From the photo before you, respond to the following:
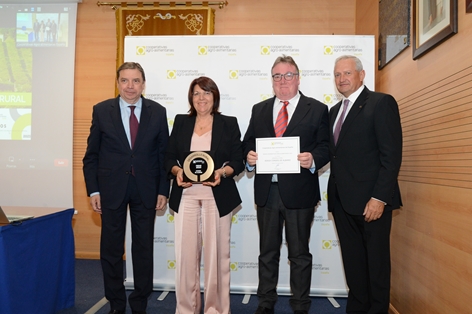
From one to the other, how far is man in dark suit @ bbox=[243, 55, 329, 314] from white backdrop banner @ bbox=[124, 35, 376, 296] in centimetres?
76

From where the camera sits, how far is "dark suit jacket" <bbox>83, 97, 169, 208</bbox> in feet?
9.50

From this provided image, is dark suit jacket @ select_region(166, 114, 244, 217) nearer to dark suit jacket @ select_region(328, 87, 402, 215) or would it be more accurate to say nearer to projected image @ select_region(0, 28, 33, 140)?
dark suit jacket @ select_region(328, 87, 402, 215)

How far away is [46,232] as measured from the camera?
2.87 m

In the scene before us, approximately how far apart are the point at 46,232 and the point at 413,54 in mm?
2751

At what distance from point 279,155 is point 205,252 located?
807 mm

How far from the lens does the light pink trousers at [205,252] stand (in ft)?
9.16

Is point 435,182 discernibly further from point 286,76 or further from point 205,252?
point 205,252

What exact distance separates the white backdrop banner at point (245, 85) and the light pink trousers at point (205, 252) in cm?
86

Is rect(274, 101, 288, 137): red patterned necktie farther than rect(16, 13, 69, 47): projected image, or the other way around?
rect(16, 13, 69, 47): projected image

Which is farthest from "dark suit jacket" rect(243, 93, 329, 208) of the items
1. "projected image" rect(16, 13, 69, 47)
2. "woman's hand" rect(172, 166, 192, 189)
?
"projected image" rect(16, 13, 69, 47)

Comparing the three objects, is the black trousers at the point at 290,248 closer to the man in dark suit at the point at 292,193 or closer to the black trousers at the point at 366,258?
the man in dark suit at the point at 292,193

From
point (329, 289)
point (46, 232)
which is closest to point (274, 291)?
point (329, 289)

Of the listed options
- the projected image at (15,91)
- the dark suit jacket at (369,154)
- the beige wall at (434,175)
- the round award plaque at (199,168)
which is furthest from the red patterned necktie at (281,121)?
the projected image at (15,91)

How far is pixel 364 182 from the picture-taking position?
2.55m
